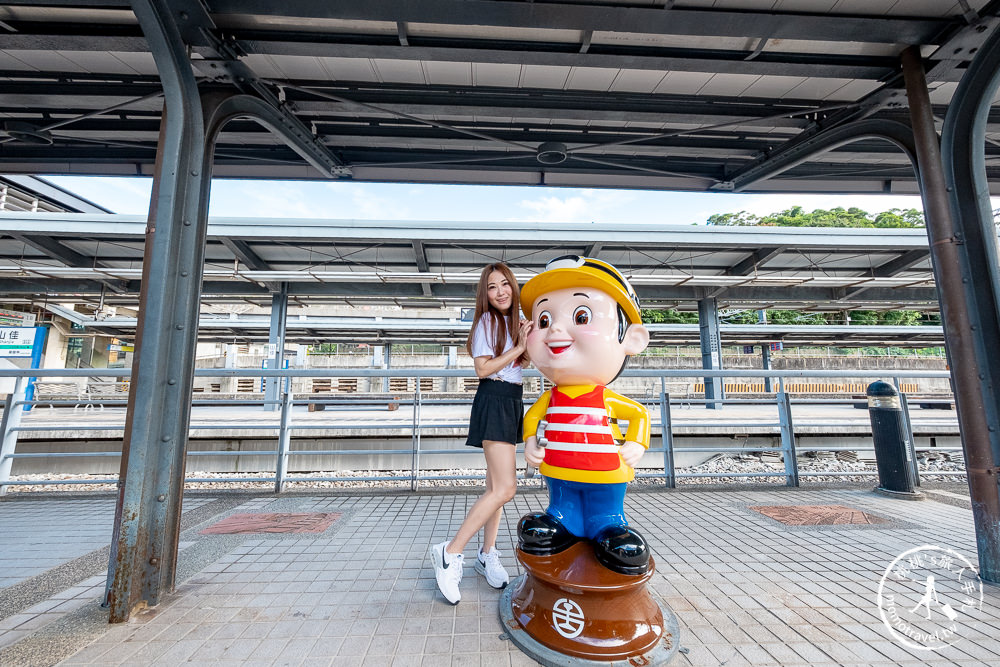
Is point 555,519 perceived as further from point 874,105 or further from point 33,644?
point 874,105

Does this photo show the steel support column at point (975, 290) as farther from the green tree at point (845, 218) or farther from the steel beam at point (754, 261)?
the green tree at point (845, 218)

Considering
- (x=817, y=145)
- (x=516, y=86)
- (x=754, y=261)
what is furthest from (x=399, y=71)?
(x=754, y=261)

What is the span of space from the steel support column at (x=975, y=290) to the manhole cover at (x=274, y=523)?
418 cm

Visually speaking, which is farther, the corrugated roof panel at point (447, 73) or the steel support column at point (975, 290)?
the corrugated roof panel at point (447, 73)

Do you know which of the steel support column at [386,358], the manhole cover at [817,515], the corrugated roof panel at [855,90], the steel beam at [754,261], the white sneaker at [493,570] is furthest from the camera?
the steel support column at [386,358]

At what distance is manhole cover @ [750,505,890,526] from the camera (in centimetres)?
338

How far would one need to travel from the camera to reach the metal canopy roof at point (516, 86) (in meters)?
2.41

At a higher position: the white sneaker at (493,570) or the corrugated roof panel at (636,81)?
the corrugated roof panel at (636,81)

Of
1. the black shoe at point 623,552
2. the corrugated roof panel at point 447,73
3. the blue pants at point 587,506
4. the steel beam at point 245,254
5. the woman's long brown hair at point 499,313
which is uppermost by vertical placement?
the steel beam at point 245,254

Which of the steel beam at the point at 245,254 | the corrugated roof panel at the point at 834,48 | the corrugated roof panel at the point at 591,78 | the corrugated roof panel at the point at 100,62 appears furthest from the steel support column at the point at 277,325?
the corrugated roof panel at the point at 834,48

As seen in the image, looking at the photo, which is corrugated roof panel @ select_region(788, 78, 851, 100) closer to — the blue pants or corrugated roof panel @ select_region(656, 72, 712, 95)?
corrugated roof panel @ select_region(656, 72, 712, 95)

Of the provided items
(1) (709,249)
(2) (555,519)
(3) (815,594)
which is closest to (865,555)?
(3) (815,594)

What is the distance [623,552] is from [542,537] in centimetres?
33

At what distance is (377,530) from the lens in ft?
10.5
